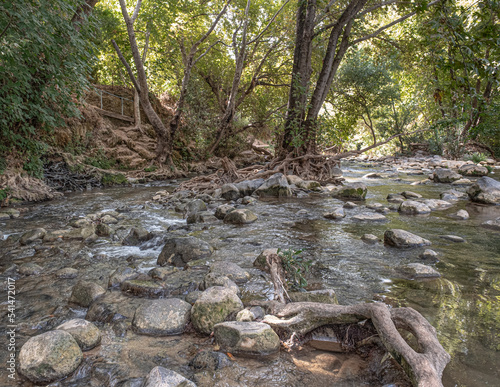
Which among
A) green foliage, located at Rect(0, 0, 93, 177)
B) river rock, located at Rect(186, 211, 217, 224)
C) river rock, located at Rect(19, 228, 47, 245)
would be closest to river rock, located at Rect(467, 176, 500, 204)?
river rock, located at Rect(186, 211, 217, 224)

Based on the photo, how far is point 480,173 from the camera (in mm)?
12414

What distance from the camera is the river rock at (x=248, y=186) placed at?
27.9ft

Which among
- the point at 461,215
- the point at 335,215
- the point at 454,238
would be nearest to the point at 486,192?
the point at 461,215

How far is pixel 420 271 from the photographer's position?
311 cm

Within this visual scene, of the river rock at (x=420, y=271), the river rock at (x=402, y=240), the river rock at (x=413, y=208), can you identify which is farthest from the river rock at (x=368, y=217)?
the river rock at (x=420, y=271)

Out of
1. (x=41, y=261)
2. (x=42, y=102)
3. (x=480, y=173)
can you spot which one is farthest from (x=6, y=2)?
(x=480, y=173)

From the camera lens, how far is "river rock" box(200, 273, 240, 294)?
2.71 m

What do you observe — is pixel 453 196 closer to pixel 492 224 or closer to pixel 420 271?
pixel 492 224

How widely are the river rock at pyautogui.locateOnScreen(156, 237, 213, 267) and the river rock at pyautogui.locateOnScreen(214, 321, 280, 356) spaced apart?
64.2 inches

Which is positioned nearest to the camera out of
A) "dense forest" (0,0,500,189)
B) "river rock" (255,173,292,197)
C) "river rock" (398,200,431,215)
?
"dense forest" (0,0,500,189)

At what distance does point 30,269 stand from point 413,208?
6.27 m

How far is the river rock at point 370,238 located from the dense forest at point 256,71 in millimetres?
1648

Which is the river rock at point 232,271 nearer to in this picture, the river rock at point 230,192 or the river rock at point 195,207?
the river rock at point 195,207

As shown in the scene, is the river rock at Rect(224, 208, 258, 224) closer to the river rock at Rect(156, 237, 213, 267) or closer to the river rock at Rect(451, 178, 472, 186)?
the river rock at Rect(156, 237, 213, 267)
